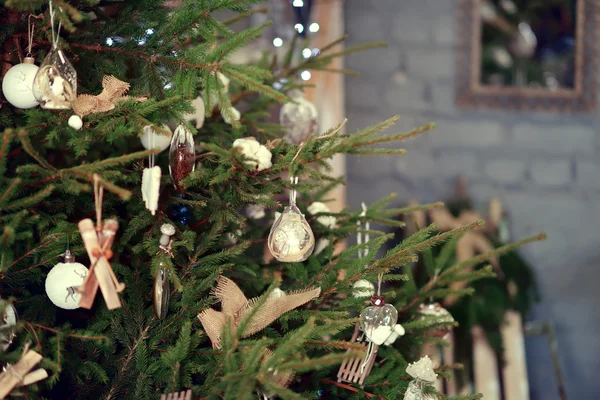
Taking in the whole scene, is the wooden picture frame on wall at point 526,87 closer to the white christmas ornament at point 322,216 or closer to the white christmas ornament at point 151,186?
the white christmas ornament at point 322,216

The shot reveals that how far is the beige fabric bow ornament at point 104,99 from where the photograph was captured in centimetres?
82

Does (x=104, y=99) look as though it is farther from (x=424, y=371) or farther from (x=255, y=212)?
(x=424, y=371)

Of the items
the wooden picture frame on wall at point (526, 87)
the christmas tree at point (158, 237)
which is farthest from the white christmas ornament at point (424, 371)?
the wooden picture frame on wall at point (526, 87)

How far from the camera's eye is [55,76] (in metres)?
0.77

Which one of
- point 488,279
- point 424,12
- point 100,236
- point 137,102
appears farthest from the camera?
point 424,12

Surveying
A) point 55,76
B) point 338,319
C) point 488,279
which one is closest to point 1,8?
point 55,76

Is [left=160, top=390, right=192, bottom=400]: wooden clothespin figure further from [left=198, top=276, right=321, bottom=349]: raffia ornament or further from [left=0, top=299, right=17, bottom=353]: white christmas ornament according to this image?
[left=0, top=299, right=17, bottom=353]: white christmas ornament

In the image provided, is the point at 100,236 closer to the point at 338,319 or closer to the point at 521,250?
the point at 338,319

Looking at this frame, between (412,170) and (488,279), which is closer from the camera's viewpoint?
(488,279)

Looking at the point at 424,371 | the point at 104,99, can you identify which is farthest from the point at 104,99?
the point at 424,371

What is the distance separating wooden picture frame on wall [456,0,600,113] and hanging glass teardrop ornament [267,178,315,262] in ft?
5.15

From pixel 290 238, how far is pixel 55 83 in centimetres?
35

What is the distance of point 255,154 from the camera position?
814 millimetres

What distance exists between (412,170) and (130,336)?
162 centimetres
